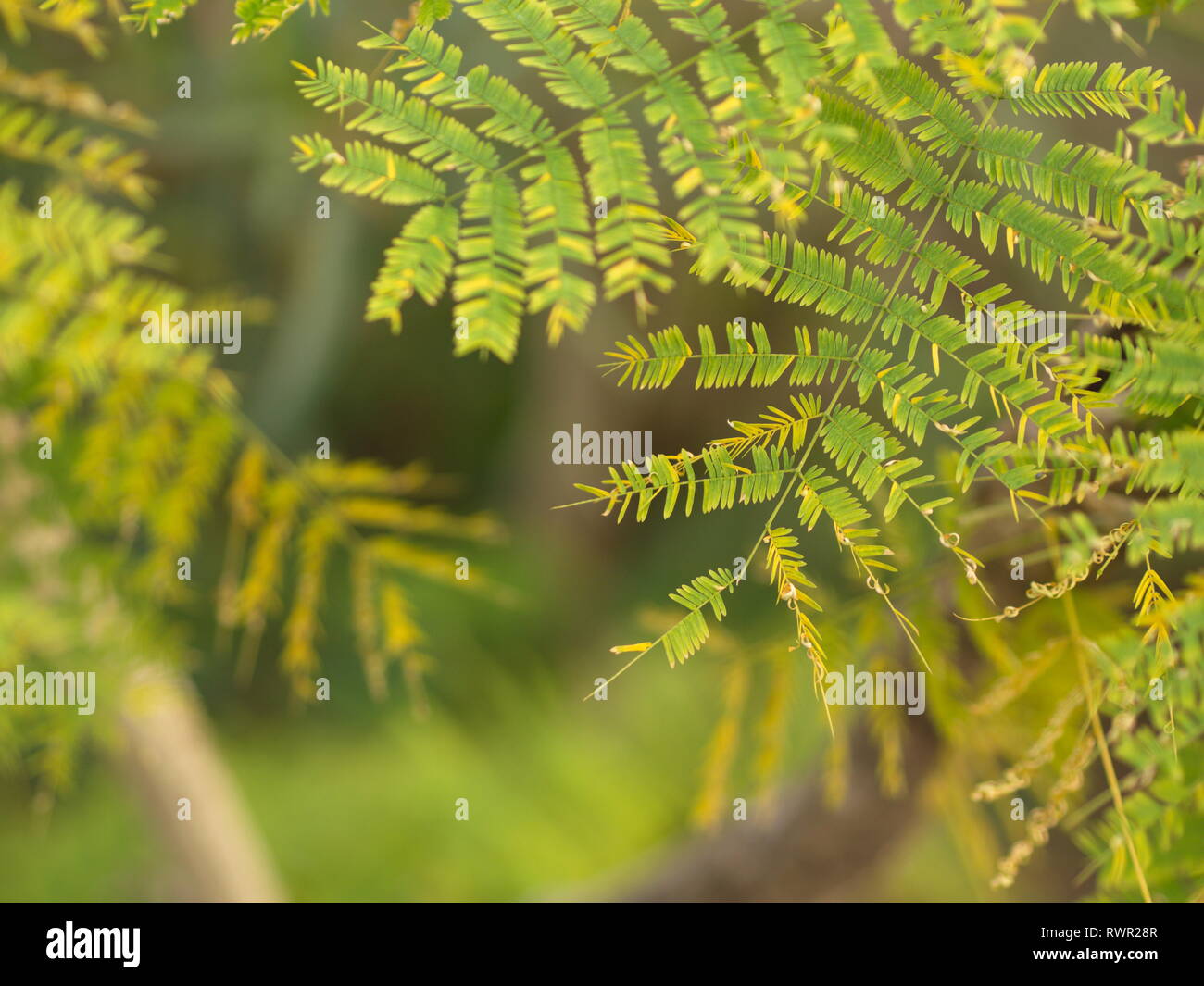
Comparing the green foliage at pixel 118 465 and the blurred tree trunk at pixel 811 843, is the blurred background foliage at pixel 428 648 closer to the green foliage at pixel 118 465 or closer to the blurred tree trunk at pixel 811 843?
the blurred tree trunk at pixel 811 843

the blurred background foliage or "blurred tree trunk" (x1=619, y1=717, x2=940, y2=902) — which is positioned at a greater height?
the blurred background foliage

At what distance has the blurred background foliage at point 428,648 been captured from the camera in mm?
1927

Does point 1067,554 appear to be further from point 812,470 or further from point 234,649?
point 234,649

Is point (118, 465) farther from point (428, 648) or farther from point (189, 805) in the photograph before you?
point (428, 648)

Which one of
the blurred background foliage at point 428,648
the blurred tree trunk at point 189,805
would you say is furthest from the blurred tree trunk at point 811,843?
the blurred tree trunk at point 189,805

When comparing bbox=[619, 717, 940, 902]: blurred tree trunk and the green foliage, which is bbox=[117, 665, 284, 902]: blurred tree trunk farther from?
bbox=[619, 717, 940, 902]: blurred tree trunk

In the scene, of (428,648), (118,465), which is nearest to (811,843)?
(118,465)

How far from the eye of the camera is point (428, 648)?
239cm

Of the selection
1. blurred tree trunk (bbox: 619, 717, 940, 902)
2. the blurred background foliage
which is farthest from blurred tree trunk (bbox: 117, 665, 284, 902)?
blurred tree trunk (bbox: 619, 717, 940, 902)

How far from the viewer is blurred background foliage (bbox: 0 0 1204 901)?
1.93m

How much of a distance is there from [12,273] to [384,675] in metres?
1.80

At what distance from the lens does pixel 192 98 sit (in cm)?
191

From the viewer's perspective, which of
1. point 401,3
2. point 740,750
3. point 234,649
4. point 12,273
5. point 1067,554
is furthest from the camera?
point 234,649

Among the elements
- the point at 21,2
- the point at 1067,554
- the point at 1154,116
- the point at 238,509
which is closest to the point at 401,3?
the point at 21,2
